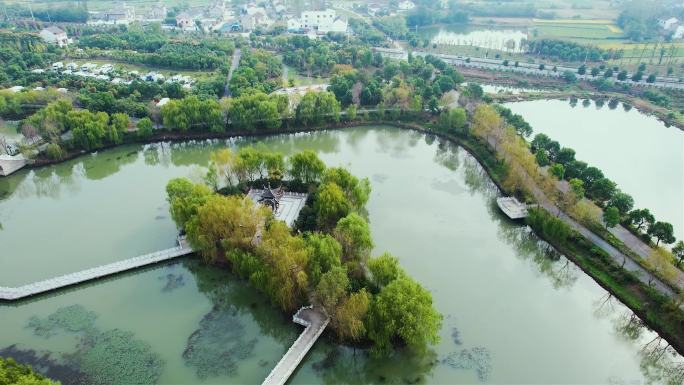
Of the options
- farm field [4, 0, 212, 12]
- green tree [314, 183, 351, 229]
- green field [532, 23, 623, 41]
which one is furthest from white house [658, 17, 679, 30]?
farm field [4, 0, 212, 12]

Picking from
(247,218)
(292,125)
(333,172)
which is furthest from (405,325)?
(292,125)

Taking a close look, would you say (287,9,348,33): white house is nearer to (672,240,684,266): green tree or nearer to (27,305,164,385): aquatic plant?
(672,240,684,266): green tree

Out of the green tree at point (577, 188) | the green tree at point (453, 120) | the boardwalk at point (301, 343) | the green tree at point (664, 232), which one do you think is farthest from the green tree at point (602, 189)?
the boardwalk at point (301, 343)

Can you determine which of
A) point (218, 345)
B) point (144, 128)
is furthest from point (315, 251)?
point (144, 128)

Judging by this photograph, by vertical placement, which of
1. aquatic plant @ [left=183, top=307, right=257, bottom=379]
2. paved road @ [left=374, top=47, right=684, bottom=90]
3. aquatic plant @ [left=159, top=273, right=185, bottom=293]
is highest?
paved road @ [left=374, top=47, right=684, bottom=90]

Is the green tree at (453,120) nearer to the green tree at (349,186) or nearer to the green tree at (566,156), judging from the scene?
the green tree at (566,156)

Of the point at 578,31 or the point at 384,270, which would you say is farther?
the point at 578,31

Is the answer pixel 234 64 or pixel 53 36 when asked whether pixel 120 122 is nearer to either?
pixel 234 64
